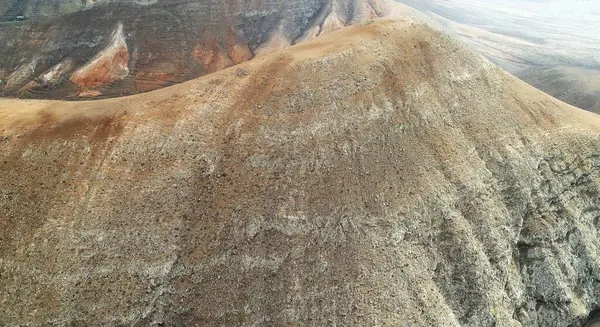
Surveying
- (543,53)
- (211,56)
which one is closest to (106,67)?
(211,56)

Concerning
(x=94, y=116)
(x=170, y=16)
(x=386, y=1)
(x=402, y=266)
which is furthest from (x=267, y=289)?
(x=386, y=1)

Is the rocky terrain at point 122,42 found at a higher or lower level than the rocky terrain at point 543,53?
higher

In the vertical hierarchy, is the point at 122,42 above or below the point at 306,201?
above

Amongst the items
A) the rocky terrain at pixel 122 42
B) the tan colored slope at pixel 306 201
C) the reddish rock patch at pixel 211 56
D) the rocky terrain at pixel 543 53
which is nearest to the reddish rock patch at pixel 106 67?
the rocky terrain at pixel 122 42

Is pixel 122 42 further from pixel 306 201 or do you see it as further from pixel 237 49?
pixel 306 201

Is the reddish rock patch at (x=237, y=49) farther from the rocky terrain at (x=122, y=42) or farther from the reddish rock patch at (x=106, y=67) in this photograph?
the reddish rock patch at (x=106, y=67)
